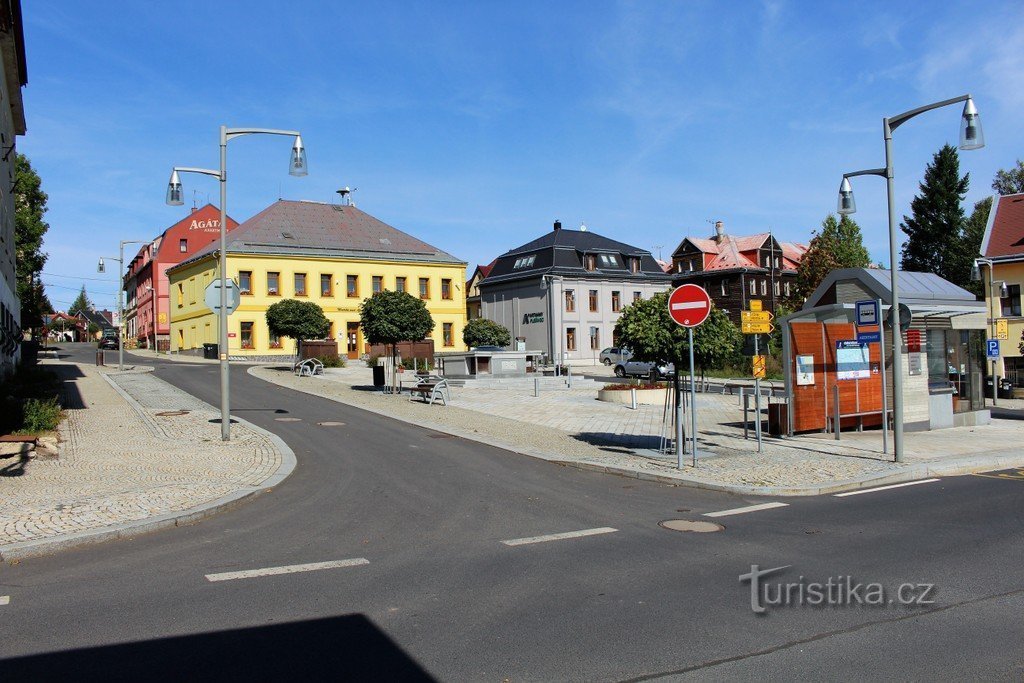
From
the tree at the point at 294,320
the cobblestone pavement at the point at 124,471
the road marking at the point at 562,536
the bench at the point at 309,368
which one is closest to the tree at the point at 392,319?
the bench at the point at 309,368

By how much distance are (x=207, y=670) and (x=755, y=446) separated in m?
12.1

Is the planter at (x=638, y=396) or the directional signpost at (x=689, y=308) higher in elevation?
the directional signpost at (x=689, y=308)

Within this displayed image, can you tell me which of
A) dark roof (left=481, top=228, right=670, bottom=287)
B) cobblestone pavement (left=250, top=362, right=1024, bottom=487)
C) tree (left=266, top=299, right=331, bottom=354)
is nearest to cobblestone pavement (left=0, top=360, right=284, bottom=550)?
cobblestone pavement (left=250, top=362, right=1024, bottom=487)

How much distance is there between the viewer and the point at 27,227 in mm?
47625

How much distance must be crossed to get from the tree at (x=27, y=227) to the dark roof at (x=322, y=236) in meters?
10.6

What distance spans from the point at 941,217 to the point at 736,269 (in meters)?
17.9

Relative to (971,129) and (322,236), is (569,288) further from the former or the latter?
(971,129)

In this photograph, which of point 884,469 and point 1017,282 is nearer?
point 884,469

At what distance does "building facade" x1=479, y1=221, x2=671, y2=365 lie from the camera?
61.8 m

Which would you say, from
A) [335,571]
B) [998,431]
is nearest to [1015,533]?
[335,571]

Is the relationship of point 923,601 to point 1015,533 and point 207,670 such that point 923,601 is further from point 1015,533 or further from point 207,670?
point 207,670

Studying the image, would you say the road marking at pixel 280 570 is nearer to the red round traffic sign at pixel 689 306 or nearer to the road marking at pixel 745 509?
the road marking at pixel 745 509

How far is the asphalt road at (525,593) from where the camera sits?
14.8 ft

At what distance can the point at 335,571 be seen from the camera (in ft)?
21.3
